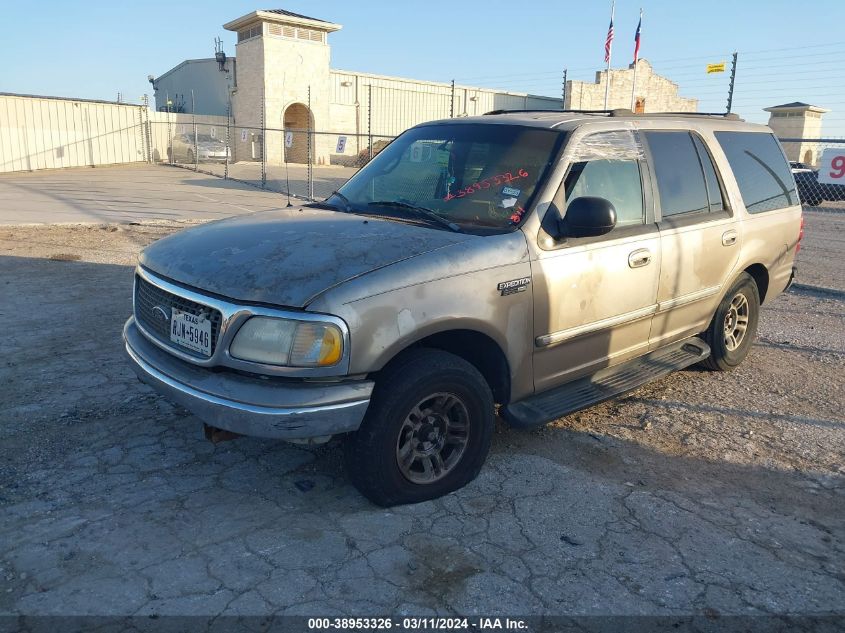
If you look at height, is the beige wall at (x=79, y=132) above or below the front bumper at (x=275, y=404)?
above

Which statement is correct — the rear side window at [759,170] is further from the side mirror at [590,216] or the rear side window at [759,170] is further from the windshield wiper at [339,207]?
the windshield wiper at [339,207]

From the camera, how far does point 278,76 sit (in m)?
31.2

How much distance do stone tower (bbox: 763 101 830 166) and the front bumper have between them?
142 ft

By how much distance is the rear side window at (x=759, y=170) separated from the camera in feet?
17.1

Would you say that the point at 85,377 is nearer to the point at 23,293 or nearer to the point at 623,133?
the point at 23,293

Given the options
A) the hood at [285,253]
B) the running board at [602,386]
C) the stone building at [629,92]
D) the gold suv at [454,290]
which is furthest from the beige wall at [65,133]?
the running board at [602,386]

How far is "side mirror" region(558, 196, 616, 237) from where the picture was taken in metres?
3.59

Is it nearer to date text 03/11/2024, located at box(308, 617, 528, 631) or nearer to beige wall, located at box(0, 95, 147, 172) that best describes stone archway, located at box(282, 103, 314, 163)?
beige wall, located at box(0, 95, 147, 172)

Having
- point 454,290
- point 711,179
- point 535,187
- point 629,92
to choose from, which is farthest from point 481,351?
point 629,92

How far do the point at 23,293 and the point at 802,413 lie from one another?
7.46 m

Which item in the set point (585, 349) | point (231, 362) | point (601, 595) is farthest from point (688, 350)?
point (231, 362)

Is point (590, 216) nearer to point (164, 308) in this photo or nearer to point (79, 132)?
point (164, 308)

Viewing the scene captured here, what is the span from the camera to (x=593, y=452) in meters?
4.12

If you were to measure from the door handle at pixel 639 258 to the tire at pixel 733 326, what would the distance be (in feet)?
4.30
